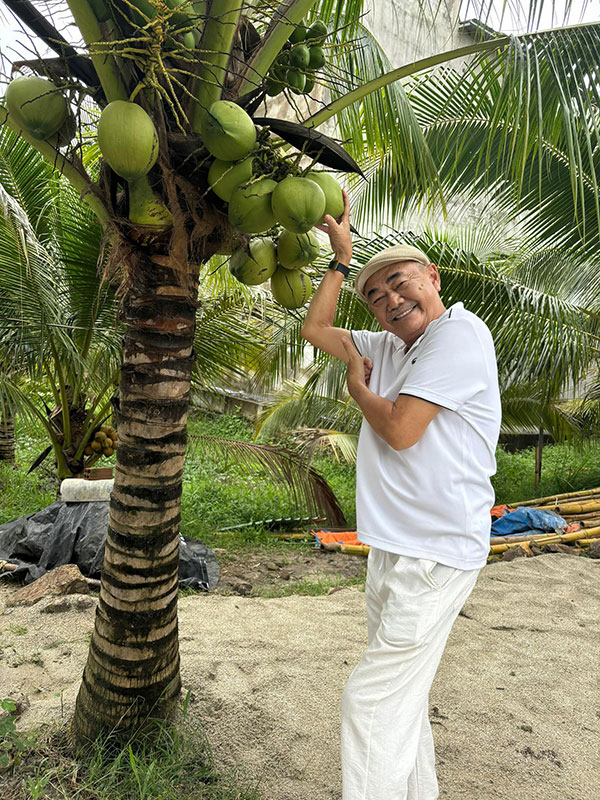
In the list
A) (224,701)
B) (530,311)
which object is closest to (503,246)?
(530,311)

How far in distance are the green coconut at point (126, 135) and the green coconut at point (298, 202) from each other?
1.10 ft

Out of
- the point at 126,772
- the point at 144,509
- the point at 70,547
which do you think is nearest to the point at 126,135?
the point at 144,509

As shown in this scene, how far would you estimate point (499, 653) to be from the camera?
3.61m

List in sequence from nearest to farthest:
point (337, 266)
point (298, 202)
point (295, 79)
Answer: point (298, 202) < point (295, 79) < point (337, 266)

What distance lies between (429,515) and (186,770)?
4.16ft

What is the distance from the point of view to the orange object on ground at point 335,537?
6.60 meters

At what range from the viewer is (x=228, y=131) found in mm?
1630

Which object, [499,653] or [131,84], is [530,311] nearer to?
[499,653]

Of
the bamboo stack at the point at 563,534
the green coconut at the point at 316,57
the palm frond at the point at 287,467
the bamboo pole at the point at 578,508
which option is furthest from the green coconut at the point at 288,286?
the bamboo pole at the point at 578,508

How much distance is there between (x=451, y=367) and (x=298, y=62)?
1040 mm

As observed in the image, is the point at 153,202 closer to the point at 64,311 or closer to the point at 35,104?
the point at 35,104

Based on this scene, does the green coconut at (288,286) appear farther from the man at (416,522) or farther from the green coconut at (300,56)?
the green coconut at (300,56)

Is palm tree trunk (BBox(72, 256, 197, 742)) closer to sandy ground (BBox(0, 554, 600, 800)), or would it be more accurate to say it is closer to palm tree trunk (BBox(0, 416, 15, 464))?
sandy ground (BBox(0, 554, 600, 800))

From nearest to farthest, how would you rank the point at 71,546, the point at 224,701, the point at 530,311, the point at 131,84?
the point at 131,84, the point at 224,701, the point at 71,546, the point at 530,311
